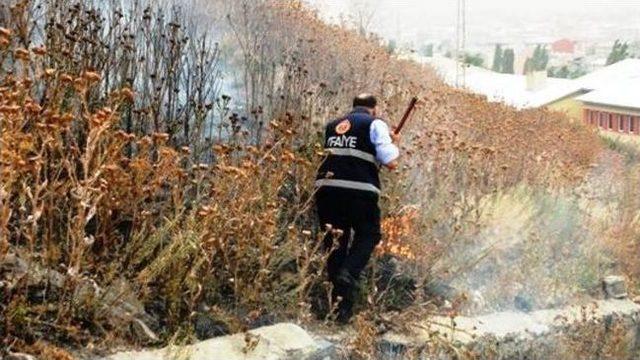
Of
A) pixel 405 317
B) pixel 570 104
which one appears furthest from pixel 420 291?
pixel 570 104

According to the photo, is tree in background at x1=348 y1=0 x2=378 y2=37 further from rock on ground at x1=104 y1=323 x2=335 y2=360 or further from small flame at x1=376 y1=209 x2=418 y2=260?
rock on ground at x1=104 y1=323 x2=335 y2=360

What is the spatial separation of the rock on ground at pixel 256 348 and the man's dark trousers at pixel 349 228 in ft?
2.92

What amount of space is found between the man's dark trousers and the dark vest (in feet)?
0.20

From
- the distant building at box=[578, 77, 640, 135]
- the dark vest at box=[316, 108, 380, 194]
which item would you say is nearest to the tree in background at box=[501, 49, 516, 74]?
the distant building at box=[578, 77, 640, 135]

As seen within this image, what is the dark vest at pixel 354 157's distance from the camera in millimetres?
5977

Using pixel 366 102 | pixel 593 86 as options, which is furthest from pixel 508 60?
pixel 366 102

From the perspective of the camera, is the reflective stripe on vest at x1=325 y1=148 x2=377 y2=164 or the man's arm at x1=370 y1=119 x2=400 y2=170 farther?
the reflective stripe on vest at x1=325 y1=148 x2=377 y2=164

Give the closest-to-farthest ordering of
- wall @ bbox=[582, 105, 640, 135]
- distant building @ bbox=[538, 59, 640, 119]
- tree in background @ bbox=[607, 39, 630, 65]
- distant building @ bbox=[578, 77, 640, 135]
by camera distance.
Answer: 1. wall @ bbox=[582, 105, 640, 135]
2. distant building @ bbox=[578, 77, 640, 135]
3. distant building @ bbox=[538, 59, 640, 119]
4. tree in background @ bbox=[607, 39, 630, 65]

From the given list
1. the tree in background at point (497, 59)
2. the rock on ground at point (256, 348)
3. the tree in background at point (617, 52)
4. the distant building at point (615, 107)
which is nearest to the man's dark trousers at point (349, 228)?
the rock on ground at point (256, 348)

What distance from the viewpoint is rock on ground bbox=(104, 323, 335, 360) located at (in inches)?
175

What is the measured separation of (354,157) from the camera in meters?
6.00

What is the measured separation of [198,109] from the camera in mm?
6496

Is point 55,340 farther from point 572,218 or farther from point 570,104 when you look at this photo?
point 570,104

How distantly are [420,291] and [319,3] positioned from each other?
11323 millimetres
